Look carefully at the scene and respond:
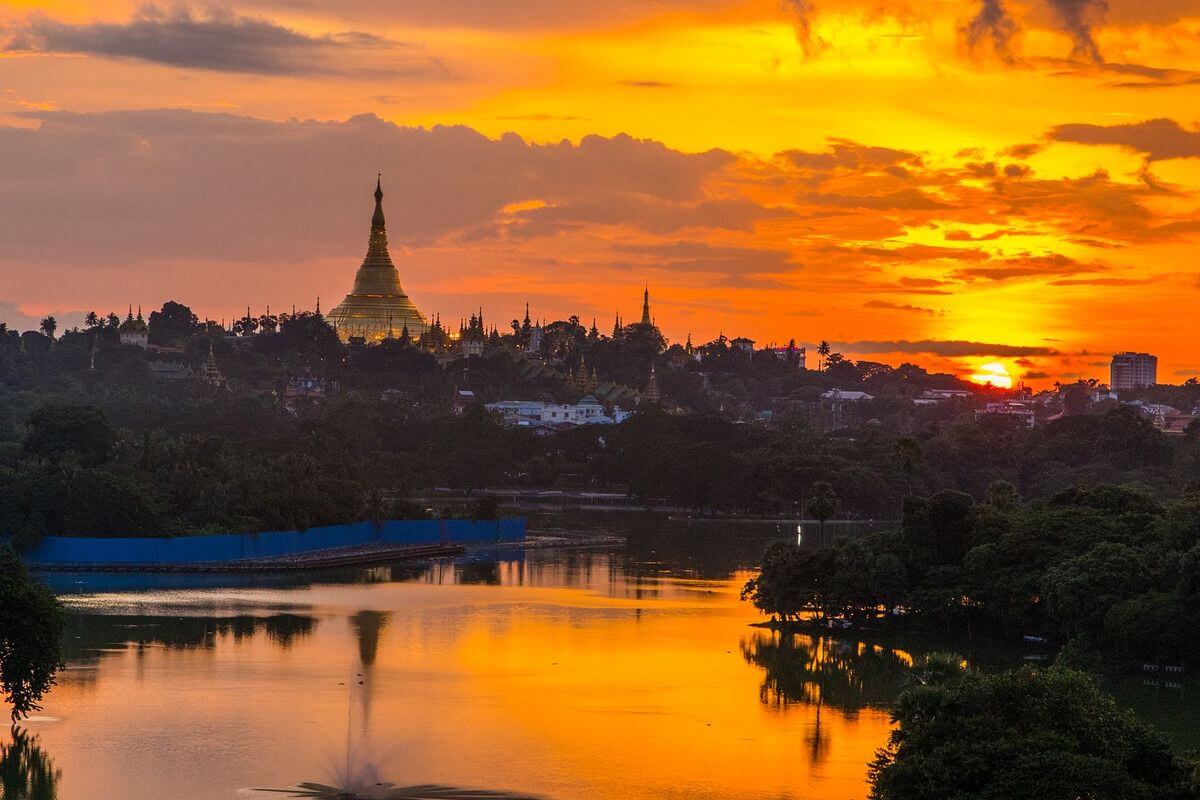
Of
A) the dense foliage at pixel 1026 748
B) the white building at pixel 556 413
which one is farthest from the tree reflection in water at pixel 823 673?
the white building at pixel 556 413

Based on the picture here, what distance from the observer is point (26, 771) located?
3000 centimetres

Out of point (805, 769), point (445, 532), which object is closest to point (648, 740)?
point (805, 769)

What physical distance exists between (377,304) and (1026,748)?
141m

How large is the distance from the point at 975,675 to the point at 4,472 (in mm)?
42087

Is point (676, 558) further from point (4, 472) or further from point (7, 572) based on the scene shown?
point (7, 572)

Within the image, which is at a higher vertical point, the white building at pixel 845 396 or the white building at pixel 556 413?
the white building at pixel 845 396

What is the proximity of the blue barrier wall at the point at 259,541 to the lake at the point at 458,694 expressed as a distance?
275cm

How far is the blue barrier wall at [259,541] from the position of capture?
197ft

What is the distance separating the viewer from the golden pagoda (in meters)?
161

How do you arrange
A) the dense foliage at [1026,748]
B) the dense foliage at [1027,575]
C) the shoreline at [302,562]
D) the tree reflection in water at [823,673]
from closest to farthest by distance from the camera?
the dense foliage at [1026,748], the tree reflection in water at [823,673], the dense foliage at [1027,575], the shoreline at [302,562]

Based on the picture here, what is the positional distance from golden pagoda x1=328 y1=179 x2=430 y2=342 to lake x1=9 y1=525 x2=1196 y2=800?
341ft

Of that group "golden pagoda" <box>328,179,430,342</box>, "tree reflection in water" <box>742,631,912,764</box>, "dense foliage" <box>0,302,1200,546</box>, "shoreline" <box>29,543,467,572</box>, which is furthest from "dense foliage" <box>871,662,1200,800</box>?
"golden pagoda" <box>328,179,430,342</box>

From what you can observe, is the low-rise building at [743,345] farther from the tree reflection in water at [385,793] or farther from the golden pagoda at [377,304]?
the tree reflection in water at [385,793]

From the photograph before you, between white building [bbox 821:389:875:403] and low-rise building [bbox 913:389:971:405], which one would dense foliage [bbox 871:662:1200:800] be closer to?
white building [bbox 821:389:875:403]
